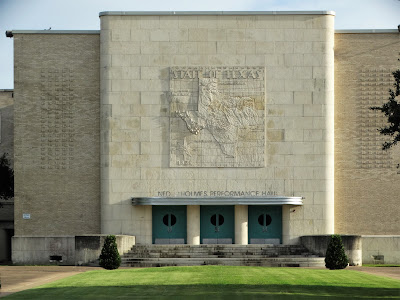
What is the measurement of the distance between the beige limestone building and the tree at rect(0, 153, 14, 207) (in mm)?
4008

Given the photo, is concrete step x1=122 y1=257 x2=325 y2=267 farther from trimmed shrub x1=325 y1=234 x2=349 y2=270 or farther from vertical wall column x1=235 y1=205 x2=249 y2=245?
vertical wall column x1=235 y1=205 x2=249 y2=245

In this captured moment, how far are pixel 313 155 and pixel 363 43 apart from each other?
6.76 meters

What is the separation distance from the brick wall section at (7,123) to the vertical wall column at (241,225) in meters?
16.3

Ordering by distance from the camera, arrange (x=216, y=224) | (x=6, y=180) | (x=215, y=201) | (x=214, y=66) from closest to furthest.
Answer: (x=215, y=201)
(x=214, y=66)
(x=216, y=224)
(x=6, y=180)

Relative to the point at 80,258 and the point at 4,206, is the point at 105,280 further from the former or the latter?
the point at 4,206

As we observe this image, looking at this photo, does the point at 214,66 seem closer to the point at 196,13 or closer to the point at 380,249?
the point at 196,13

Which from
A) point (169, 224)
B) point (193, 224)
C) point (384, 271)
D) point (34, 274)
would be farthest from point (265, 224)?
point (34, 274)

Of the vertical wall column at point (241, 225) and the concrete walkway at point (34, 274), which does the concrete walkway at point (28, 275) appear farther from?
the vertical wall column at point (241, 225)

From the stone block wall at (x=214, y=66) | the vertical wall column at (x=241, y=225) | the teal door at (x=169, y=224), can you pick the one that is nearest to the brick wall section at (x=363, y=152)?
the stone block wall at (x=214, y=66)

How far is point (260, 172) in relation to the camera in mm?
48562

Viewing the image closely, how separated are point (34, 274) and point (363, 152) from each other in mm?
19715

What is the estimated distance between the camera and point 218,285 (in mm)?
29891

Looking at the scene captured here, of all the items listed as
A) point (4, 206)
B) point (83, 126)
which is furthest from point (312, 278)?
point (4, 206)

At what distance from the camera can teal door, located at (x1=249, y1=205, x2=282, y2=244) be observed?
161ft
